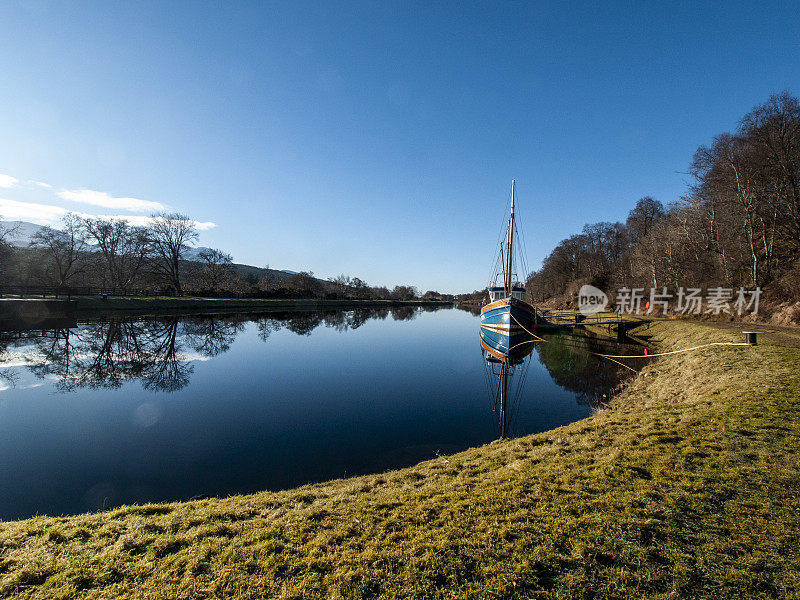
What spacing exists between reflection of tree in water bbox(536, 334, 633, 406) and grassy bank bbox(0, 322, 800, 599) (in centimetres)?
774

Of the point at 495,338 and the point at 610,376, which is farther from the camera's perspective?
the point at 495,338

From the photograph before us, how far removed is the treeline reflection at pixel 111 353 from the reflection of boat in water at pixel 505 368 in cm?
1287

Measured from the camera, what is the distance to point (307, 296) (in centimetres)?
8031

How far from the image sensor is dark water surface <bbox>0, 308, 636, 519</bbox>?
6469 millimetres

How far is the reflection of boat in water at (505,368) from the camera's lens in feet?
36.0

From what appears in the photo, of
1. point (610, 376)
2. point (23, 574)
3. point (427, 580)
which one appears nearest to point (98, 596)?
point (23, 574)

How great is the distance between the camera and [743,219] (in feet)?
71.6

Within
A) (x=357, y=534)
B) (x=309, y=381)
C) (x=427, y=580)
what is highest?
(x=427, y=580)

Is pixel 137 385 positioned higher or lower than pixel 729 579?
lower

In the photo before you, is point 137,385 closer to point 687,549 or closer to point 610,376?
point 687,549

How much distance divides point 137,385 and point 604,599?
53.7 feet

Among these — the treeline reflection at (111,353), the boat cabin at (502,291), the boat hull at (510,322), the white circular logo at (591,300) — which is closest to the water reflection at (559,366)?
the boat hull at (510,322)

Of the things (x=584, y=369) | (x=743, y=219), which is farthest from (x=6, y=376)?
(x=743, y=219)

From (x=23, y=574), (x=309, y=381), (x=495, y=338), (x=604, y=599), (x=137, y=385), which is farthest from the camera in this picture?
(x=495, y=338)
